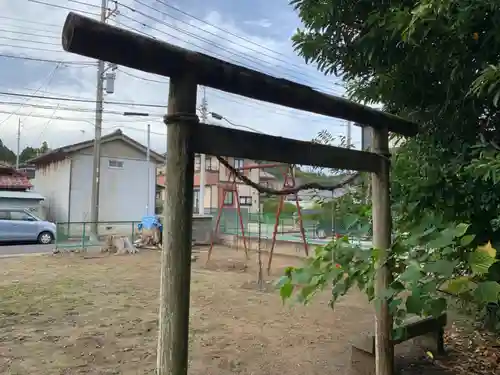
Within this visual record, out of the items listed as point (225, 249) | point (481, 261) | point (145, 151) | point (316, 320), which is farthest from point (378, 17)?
point (145, 151)

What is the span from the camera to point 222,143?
159 cm

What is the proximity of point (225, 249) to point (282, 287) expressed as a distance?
11543mm

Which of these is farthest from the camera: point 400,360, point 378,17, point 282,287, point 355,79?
point 400,360

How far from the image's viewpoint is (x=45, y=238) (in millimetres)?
14891

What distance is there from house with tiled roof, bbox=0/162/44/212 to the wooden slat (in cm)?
1814

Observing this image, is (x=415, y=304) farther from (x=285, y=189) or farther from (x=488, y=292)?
(x=285, y=189)

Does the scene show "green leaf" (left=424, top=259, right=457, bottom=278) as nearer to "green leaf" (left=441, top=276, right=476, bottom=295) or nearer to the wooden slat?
"green leaf" (left=441, top=276, right=476, bottom=295)

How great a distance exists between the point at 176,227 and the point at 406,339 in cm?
207

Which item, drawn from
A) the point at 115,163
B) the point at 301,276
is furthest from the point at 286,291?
the point at 115,163

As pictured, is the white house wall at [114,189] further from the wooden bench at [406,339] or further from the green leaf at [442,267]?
the green leaf at [442,267]

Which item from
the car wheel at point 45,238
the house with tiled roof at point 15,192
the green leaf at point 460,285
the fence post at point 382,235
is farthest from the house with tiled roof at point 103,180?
the green leaf at point 460,285

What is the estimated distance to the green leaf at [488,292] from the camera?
1445 mm

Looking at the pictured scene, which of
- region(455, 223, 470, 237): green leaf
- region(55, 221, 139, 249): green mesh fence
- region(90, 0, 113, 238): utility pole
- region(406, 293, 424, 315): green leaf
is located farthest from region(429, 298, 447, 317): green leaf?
region(90, 0, 113, 238): utility pole

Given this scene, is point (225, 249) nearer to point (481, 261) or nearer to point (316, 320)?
point (316, 320)
